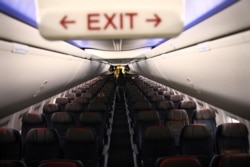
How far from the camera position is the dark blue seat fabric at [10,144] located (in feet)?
17.0

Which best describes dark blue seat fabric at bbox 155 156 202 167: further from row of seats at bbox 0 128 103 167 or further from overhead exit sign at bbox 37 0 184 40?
row of seats at bbox 0 128 103 167

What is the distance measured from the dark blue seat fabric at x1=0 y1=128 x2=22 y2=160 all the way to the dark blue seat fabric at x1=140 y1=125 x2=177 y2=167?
194cm

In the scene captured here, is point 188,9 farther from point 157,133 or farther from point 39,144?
point 39,144

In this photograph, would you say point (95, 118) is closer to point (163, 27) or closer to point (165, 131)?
point (165, 131)

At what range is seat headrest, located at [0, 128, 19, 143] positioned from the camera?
517 centimetres

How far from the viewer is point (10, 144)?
5.23m

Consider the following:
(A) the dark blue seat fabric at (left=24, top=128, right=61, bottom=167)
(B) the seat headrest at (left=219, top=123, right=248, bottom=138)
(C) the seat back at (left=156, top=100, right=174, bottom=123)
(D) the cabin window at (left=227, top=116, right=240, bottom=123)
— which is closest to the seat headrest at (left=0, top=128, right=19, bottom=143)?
(A) the dark blue seat fabric at (left=24, top=128, right=61, bottom=167)

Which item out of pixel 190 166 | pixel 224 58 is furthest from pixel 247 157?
pixel 224 58

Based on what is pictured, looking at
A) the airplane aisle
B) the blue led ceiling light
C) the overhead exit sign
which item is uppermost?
the blue led ceiling light

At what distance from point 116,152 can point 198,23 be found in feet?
18.7

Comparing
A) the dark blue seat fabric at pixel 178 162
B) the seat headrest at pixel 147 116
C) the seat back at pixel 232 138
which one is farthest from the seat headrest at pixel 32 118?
the dark blue seat fabric at pixel 178 162

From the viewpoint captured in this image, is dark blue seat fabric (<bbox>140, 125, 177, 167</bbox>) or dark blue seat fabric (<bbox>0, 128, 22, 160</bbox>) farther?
dark blue seat fabric (<bbox>140, 125, 177, 167</bbox>)

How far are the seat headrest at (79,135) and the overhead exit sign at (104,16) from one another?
3.65 metres

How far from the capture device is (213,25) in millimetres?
3111
